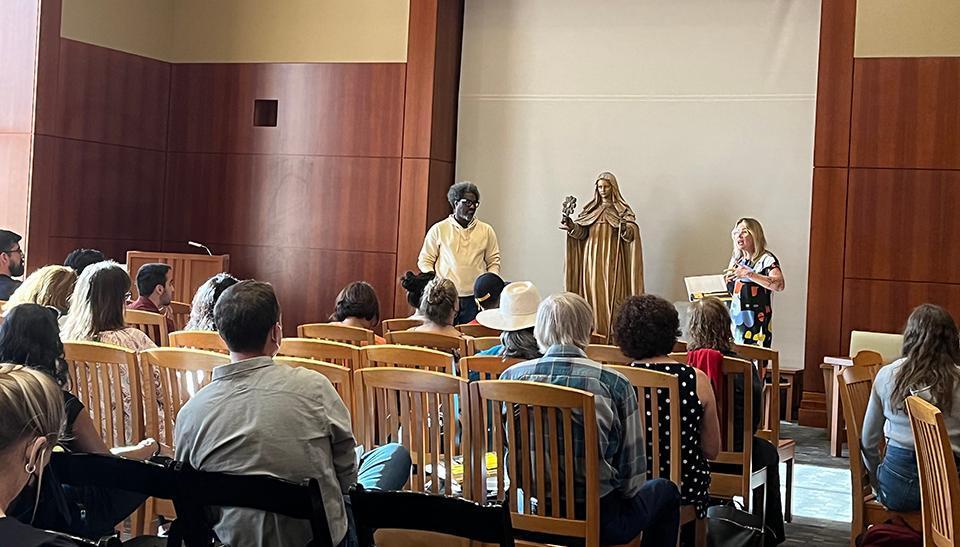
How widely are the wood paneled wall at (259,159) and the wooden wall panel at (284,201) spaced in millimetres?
13

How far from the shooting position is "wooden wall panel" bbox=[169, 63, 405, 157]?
32.2ft

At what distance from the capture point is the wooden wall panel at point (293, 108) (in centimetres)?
981

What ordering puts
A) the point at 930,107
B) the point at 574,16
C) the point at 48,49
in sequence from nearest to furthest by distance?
the point at 930,107 < the point at 48,49 < the point at 574,16

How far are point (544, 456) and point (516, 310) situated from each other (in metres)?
1.25

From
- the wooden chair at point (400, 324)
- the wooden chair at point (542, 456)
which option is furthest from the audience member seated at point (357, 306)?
the wooden chair at point (542, 456)

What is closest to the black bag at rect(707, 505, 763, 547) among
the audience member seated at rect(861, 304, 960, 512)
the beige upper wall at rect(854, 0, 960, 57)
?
the audience member seated at rect(861, 304, 960, 512)

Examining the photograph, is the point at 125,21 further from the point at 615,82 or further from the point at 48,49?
the point at 615,82

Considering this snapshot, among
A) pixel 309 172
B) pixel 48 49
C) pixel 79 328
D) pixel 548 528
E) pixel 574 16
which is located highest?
pixel 574 16

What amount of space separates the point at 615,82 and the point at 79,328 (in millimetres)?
6254

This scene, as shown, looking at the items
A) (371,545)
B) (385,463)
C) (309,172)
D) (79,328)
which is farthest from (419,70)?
(371,545)

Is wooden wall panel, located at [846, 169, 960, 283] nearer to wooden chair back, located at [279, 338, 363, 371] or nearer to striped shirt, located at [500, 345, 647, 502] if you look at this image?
wooden chair back, located at [279, 338, 363, 371]

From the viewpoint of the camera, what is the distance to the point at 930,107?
8102mm

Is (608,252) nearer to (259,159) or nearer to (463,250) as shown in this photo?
(463,250)

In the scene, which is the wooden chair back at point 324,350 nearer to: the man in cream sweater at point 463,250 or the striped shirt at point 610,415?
the striped shirt at point 610,415
